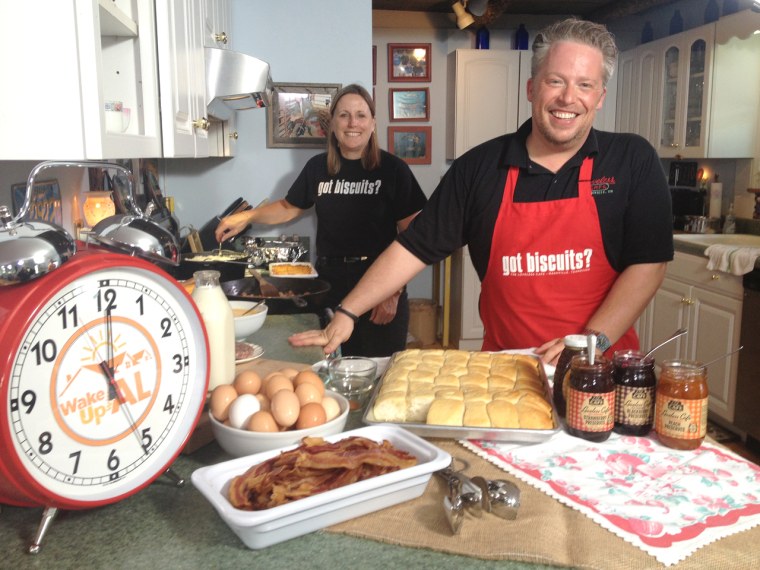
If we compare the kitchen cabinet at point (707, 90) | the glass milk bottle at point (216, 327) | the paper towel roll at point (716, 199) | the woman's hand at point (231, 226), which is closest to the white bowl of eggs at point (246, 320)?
the glass milk bottle at point (216, 327)

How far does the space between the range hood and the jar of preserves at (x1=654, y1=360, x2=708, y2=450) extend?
1.88 metres

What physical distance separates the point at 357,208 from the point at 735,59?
2819mm

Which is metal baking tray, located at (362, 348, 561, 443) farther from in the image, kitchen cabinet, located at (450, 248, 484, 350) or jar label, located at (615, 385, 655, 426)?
kitchen cabinet, located at (450, 248, 484, 350)

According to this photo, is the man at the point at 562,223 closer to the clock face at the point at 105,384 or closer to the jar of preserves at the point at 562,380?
the jar of preserves at the point at 562,380

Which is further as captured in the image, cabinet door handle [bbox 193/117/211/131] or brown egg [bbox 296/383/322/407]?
cabinet door handle [bbox 193/117/211/131]

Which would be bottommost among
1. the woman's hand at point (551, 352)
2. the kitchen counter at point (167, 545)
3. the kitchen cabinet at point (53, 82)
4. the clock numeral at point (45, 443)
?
the kitchen counter at point (167, 545)

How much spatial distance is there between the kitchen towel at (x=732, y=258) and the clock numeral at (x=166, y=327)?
10.9ft

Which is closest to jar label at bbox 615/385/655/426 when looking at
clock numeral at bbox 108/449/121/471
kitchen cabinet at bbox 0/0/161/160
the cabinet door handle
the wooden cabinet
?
clock numeral at bbox 108/449/121/471

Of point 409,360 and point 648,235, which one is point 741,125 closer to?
point 648,235

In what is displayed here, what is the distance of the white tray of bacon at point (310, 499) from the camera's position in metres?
0.81

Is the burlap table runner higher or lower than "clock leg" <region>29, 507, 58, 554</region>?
lower

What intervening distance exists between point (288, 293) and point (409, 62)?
379 cm

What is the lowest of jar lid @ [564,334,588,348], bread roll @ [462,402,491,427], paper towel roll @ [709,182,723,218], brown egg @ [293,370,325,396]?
bread roll @ [462,402,491,427]

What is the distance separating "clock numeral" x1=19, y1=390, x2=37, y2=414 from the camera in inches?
29.8
